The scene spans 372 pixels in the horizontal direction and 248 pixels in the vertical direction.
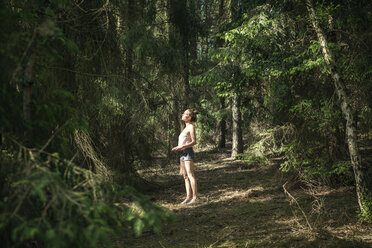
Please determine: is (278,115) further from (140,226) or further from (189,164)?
(140,226)

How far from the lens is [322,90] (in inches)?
266

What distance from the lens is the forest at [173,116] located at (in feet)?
7.87

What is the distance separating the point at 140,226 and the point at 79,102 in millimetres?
3497

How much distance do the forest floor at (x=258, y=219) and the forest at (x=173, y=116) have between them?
0.12ft

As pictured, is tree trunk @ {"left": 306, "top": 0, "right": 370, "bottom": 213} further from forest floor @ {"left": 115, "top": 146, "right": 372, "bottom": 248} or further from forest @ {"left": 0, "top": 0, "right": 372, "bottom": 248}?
forest floor @ {"left": 115, "top": 146, "right": 372, "bottom": 248}

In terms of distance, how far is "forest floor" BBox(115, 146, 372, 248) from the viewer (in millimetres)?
4270

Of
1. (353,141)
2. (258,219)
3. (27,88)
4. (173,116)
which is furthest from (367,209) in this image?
(173,116)

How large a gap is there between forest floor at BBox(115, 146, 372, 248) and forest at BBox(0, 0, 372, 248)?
0.12 feet

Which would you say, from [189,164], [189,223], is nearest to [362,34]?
[189,164]

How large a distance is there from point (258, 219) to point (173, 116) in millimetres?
4031

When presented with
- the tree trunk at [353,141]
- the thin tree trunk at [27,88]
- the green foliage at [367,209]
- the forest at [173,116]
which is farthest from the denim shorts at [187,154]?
the thin tree trunk at [27,88]

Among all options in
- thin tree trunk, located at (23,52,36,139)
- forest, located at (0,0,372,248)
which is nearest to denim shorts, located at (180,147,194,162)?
forest, located at (0,0,372,248)

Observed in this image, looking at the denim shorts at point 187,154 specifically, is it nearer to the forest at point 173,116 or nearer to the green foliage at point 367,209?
the forest at point 173,116

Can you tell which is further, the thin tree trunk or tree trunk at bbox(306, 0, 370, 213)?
tree trunk at bbox(306, 0, 370, 213)
